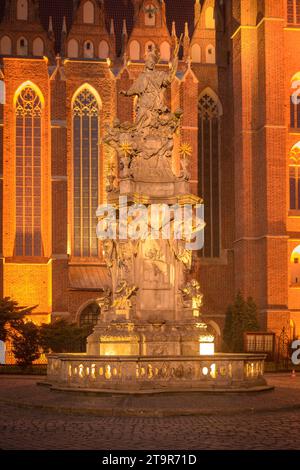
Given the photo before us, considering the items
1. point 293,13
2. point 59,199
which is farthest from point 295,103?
point 59,199

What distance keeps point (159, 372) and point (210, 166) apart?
3721cm

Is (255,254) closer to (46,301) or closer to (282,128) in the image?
(282,128)

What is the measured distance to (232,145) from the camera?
5412cm

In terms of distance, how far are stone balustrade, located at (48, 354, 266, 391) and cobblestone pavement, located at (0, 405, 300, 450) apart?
2.22 m

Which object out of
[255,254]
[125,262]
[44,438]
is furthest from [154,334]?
[255,254]

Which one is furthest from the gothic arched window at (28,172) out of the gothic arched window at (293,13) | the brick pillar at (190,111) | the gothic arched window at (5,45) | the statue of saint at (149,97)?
the statue of saint at (149,97)

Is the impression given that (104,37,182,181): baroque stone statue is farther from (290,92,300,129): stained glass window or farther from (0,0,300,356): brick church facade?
(290,92,300,129): stained glass window

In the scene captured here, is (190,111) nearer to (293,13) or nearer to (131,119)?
(131,119)

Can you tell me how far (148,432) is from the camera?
13.3 metres

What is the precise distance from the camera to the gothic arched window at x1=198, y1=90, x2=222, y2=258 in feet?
175

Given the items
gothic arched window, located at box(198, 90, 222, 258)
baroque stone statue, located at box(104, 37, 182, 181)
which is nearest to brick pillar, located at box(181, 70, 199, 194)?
gothic arched window, located at box(198, 90, 222, 258)

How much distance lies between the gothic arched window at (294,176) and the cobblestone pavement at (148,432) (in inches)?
1406

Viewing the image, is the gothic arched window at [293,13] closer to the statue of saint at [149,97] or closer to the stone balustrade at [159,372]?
the statue of saint at [149,97]

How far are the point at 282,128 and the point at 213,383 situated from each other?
33.0 meters
